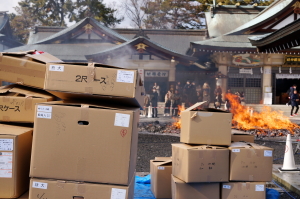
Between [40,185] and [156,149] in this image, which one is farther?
[156,149]

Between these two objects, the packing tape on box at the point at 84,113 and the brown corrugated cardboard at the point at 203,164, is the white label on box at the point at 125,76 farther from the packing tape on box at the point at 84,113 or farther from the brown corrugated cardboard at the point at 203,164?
the brown corrugated cardboard at the point at 203,164

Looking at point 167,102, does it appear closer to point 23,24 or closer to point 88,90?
point 88,90

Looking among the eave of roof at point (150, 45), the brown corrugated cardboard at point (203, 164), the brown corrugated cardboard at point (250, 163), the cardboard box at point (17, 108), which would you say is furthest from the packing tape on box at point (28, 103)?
the eave of roof at point (150, 45)

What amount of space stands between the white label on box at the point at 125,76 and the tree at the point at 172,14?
1222 inches

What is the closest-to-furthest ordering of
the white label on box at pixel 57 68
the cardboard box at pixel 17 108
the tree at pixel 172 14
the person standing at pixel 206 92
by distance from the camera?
the white label on box at pixel 57 68 → the cardboard box at pixel 17 108 → the person standing at pixel 206 92 → the tree at pixel 172 14

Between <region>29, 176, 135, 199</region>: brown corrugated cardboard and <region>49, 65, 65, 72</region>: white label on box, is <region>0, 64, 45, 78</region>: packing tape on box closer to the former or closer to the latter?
<region>49, 65, 65, 72</region>: white label on box

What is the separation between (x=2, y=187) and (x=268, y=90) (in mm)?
19840

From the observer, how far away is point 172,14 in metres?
33.8

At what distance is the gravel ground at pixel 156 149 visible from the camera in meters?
7.12

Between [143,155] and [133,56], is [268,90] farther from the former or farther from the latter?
[143,155]

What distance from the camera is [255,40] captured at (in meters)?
7.84

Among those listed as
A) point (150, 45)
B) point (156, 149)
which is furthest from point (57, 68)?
point (150, 45)

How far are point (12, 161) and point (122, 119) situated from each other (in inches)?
41.9

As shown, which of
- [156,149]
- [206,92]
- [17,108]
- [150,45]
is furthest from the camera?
[206,92]
